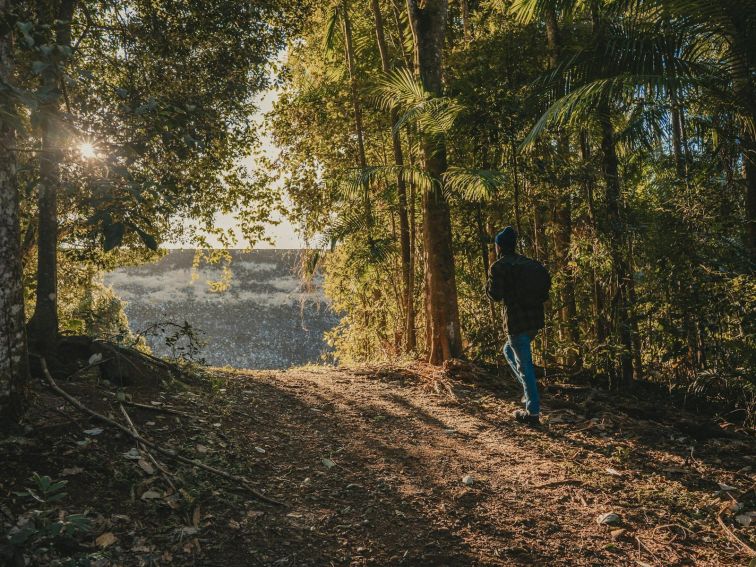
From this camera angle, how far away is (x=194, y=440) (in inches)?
152

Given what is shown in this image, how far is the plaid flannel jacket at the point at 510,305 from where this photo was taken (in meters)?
4.96

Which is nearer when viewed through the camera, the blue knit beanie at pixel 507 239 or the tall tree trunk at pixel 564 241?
the blue knit beanie at pixel 507 239

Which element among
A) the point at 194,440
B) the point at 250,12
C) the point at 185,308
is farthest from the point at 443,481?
the point at 185,308

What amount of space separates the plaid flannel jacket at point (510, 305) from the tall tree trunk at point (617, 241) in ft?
4.73

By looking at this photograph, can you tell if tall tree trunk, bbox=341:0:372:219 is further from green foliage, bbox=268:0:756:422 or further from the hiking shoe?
the hiking shoe

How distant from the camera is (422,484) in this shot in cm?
364

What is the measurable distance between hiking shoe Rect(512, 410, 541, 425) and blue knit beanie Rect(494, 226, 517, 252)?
1.65 meters

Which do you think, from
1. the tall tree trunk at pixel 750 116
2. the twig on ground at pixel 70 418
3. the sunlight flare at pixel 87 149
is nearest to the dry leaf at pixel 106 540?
the twig on ground at pixel 70 418

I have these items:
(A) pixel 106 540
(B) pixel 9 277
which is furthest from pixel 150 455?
(B) pixel 9 277

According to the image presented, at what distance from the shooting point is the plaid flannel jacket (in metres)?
4.96

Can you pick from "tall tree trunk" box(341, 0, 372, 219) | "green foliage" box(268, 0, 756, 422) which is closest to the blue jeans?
"green foliage" box(268, 0, 756, 422)

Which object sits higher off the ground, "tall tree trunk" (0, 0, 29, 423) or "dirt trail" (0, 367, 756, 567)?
"tall tree trunk" (0, 0, 29, 423)

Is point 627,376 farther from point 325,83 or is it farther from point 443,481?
point 325,83

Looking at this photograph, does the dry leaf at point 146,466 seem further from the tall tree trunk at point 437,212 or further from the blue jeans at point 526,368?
the tall tree trunk at point 437,212
